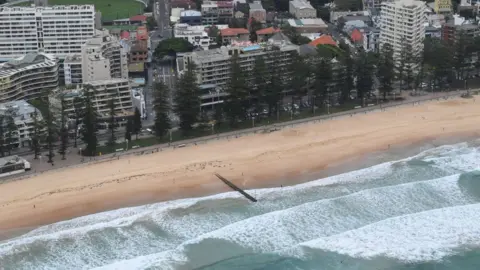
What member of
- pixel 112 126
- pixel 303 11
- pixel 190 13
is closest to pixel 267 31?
pixel 303 11

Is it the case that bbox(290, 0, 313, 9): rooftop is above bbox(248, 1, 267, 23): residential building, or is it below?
above

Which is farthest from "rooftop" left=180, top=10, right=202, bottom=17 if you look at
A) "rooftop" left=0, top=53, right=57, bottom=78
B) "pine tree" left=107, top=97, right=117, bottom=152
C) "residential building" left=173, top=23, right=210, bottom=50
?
"pine tree" left=107, top=97, right=117, bottom=152

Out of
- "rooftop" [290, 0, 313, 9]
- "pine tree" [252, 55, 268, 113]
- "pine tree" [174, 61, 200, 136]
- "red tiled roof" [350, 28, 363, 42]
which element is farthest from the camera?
"rooftop" [290, 0, 313, 9]

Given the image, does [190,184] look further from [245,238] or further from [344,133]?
[344,133]

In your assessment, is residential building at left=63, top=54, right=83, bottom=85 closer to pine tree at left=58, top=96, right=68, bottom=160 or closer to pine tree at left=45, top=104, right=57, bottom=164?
pine tree at left=58, top=96, right=68, bottom=160

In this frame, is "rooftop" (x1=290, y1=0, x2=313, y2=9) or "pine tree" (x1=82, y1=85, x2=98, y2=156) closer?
"pine tree" (x1=82, y1=85, x2=98, y2=156)

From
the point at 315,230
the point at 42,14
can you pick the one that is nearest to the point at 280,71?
the point at 315,230
